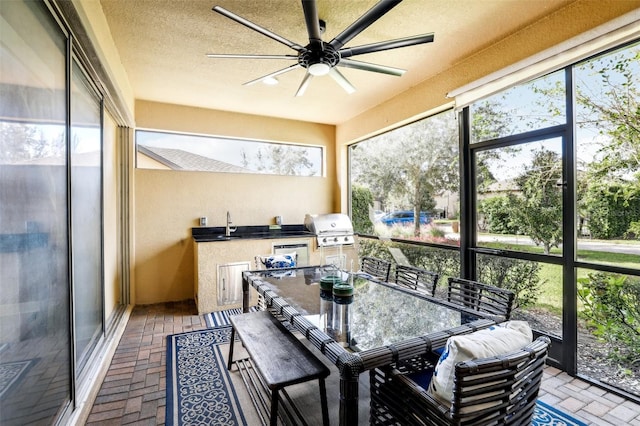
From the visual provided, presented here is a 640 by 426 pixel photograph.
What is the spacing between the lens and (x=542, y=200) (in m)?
2.56

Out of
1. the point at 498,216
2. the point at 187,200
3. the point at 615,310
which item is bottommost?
the point at 615,310

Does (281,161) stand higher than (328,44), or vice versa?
(328,44)

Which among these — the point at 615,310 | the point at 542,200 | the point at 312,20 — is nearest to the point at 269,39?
the point at 312,20

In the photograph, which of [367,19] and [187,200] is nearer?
[367,19]

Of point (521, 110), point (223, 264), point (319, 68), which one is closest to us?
point (319, 68)

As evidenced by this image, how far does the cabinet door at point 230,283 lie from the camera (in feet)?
12.7

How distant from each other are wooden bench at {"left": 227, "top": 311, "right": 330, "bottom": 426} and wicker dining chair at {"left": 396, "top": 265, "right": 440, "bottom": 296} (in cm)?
114

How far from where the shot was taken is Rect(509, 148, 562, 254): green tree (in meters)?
2.46

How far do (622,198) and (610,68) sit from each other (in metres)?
0.90

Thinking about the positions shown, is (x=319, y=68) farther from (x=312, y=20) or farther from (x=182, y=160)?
(x=182, y=160)

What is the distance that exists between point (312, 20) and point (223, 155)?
3.23 m

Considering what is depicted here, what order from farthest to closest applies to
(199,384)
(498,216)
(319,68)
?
(498,216)
(199,384)
(319,68)

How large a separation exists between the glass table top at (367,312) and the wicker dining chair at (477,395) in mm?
195

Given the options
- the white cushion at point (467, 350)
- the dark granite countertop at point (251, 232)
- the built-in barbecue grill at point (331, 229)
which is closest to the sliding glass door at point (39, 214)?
the white cushion at point (467, 350)
